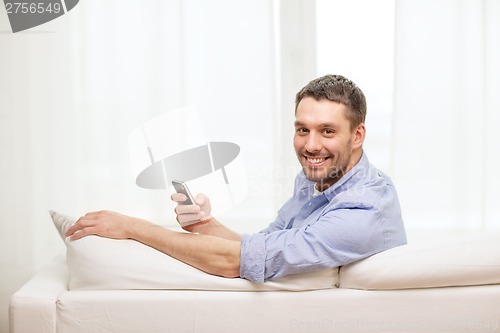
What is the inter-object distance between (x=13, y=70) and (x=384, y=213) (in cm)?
227

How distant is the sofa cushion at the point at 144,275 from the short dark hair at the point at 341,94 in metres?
0.45

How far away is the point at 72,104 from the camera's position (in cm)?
346

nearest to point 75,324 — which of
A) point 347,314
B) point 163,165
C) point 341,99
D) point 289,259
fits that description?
point 289,259

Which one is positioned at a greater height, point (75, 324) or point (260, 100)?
point (260, 100)

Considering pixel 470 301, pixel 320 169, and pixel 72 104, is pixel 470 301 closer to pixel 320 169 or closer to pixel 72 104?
pixel 320 169

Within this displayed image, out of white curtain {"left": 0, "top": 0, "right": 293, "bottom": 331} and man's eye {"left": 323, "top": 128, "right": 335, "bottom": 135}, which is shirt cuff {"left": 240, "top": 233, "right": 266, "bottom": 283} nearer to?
man's eye {"left": 323, "top": 128, "right": 335, "bottom": 135}

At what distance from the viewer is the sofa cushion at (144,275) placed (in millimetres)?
1633

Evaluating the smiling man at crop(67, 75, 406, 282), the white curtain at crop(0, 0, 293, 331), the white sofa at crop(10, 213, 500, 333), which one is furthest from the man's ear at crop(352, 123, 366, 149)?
the white curtain at crop(0, 0, 293, 331)

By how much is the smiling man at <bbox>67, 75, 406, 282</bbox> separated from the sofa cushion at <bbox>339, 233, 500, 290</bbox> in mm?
60

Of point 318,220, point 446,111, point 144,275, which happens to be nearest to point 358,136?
point 318,220

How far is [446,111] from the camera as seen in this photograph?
3.57m

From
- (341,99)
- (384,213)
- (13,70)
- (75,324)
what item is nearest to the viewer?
(75,324)

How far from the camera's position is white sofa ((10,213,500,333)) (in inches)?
62.8

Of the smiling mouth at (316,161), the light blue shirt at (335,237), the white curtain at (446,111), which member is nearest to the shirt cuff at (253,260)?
the light blue shirt at (335,237)
